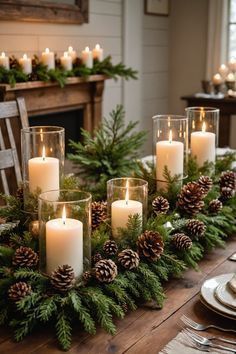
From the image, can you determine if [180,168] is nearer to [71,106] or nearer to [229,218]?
[229,218]

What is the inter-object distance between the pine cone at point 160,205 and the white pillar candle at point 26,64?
211 centimetres

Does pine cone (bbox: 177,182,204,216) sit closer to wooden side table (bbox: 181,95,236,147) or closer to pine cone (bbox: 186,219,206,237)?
pine cone (bbox: 186,219,206,237)

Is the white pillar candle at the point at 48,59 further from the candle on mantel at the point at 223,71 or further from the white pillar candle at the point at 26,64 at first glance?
the candle on mantel at the point at 223,71

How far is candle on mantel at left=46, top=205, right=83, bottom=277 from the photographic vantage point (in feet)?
3.31

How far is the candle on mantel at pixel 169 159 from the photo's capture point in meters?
1.48

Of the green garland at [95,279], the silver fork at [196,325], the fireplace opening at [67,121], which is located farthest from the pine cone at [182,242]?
the fireplace opening at [67,121]

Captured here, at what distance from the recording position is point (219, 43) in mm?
4824

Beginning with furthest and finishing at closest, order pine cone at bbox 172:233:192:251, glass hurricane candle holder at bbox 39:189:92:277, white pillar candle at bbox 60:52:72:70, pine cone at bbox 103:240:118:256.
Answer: white pillar candle at bbox 60:52:72:70, pine cone at bbox 172:233:192:251, pine cone at bbox 103:240:118:256, glass hurricane candle holder at bbox 39:189:92:277

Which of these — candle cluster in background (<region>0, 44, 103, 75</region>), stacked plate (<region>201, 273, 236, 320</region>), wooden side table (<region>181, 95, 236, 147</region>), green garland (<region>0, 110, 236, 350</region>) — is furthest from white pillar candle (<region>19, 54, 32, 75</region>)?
stacked plate (<region>201, 273, 236, 320</region>)

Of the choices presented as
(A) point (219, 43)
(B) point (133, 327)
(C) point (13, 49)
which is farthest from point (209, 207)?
(A) point (219, 43)

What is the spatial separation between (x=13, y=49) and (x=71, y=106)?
1.93ft

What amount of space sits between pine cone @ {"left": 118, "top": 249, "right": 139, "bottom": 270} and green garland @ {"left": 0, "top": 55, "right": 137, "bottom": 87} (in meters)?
2.17

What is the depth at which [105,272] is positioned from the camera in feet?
3.33

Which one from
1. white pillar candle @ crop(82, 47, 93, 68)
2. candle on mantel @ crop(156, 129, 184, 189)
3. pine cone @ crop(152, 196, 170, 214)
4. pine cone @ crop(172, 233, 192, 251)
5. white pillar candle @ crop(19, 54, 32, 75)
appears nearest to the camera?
pine cone @ crop(172, 233, 192, 251)
